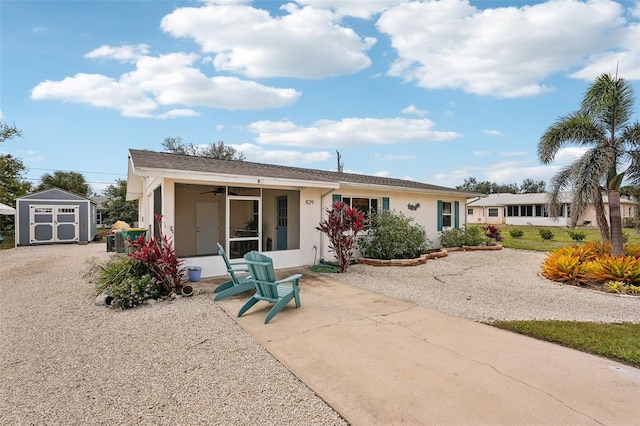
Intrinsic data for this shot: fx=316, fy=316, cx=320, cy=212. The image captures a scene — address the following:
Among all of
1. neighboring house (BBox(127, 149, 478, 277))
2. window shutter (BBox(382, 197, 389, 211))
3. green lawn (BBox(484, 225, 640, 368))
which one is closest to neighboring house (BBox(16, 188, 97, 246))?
neighboring house (BBox(127, 149, 478, 277))

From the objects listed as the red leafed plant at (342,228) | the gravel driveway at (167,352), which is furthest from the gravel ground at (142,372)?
the red leafed plant at (342,228)

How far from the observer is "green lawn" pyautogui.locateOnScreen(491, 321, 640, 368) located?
3.67 m

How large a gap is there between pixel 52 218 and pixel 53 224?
0.35m

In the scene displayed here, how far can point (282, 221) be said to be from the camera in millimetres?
9898

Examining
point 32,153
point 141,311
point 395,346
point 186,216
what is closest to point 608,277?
point 395,346

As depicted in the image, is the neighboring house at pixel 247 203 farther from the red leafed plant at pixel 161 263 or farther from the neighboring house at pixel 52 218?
the neighboring house at pixel 52 218

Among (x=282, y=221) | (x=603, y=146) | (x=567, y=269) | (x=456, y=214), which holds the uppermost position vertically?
(x=603, y=146)

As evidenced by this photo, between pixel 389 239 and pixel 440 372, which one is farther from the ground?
pixel 389 239

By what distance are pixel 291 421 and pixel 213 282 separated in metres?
5.57

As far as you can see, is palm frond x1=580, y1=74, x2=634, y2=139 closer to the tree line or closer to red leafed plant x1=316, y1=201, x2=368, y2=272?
red leafed plant x1=316, y1=201, x2=368, y2=272

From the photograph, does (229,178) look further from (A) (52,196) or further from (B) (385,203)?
(A) (52,196)

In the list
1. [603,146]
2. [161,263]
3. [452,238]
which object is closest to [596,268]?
[603,146]

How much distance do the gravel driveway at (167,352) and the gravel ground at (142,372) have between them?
0.01 metres

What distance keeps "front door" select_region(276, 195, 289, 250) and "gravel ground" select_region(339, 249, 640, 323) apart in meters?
2.25
